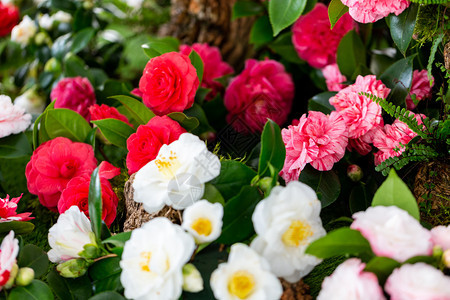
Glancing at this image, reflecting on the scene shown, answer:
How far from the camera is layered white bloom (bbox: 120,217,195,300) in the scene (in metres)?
0.47

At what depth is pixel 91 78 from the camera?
1.04 meters

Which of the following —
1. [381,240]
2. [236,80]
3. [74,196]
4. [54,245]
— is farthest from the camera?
[236,80]

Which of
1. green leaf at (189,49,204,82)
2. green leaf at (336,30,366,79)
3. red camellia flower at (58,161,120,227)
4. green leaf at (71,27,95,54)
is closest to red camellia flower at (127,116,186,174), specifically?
red camellia flower at (58,161,120,227)

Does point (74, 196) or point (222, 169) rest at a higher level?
point (222, 169)

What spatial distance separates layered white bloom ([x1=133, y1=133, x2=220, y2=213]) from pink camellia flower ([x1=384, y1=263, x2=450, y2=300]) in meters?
0.24

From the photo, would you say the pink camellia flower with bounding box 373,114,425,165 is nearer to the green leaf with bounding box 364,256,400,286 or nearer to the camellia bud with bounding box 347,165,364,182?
the camellia bud with bounding box 347,165,364,182

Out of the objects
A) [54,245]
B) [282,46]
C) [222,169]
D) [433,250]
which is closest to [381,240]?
[433,250]

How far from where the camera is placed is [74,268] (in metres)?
0.55

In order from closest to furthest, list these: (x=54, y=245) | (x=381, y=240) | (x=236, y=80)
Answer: (x=381, y=240) → (x=54, y=245) → (x=236, y=80)

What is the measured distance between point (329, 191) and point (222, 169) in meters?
0.20

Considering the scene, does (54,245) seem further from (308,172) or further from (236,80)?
(236,80)

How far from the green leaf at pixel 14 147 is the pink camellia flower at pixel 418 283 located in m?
0.66

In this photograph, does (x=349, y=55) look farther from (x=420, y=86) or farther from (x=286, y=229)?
(x=286, y=229)

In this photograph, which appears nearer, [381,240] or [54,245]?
[381,240]
